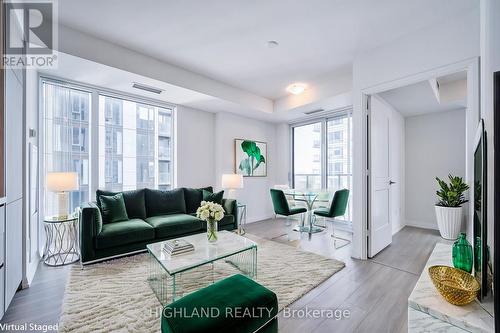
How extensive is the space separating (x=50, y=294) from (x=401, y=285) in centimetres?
356

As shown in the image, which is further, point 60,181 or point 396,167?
point 396,167

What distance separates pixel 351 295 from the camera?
7.09 feet

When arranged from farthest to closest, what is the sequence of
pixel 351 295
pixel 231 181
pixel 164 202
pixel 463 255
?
pixel 231 181
pixel 164 202
pixel 351 295
pixel 463 255

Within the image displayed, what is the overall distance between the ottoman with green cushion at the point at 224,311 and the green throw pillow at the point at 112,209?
94.1 inches

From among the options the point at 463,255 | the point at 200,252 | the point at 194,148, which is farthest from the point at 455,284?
the point at 194,148

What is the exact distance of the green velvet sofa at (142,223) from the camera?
9.04ft

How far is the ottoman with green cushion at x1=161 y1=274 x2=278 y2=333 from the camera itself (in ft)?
3.96

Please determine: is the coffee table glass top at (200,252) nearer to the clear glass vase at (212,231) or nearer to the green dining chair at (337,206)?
the clear glass vase at (212,231)

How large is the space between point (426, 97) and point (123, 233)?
16.9 ft

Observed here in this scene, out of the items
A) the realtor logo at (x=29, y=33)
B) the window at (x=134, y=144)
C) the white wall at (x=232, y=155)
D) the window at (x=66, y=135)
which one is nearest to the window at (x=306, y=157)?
the white wall at (x=232, y=155)

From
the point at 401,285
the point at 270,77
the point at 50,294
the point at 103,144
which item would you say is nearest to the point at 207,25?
the point at 270,77

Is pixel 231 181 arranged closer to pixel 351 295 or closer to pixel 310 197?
pixel 310 197

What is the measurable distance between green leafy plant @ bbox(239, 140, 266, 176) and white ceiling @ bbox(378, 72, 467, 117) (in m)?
2.85

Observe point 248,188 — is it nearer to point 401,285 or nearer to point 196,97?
point 196,97
